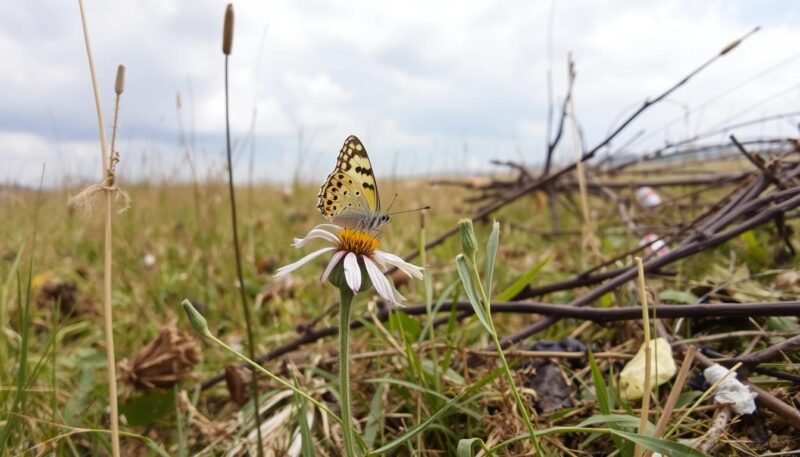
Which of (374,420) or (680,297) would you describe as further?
(680,297)

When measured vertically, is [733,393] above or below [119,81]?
below

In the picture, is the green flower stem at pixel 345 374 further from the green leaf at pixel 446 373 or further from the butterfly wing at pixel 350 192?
the green leaf at pixel 446 373

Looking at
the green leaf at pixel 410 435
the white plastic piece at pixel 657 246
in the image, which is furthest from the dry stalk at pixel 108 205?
the white plastic piece at pixel 657 246

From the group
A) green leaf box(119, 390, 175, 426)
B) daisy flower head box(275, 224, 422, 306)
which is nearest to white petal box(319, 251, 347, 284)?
daisy flower head box(275, 224, 422, 306)

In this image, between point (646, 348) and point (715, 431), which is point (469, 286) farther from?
point (715, 431)

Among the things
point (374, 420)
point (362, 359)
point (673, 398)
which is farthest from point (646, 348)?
point (362, 359)

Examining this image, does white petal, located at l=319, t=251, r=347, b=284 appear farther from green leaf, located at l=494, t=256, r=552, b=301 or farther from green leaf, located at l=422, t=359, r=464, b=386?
green leaf, located at l=494, t=256, r=552, b=301
